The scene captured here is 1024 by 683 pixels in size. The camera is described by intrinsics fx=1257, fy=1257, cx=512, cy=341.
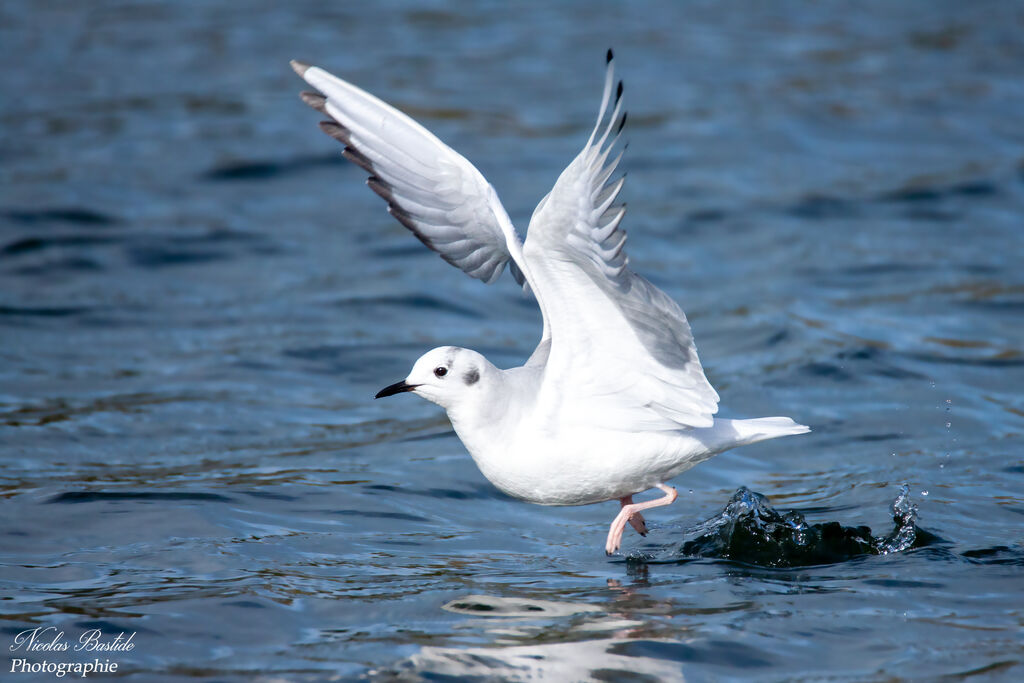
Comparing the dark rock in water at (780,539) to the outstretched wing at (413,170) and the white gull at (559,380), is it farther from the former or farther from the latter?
the outstretched wing at (413,170)

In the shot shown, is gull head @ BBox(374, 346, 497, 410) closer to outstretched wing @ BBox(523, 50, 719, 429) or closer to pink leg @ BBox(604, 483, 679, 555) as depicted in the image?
outstretched wing @ BBox(523, 50, 719, 429)

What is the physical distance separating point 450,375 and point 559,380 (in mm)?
536

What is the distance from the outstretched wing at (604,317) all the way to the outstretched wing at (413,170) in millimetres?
326

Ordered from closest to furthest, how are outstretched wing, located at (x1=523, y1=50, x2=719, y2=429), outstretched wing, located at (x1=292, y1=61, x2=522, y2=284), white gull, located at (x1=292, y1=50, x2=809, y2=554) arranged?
1. outstretched wing, located at (x1=523, y1=50, x2=719, y2=429)
2. white gull, located at (x1=292, y1=50, x2=809, y2=554)
3. outstretched wing, located at (x1=292, y1=61, x2=522, y2=284)

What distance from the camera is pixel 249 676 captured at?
16.9 feet

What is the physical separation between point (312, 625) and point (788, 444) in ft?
13.7

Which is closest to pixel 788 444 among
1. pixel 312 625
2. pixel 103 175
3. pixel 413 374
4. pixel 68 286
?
pixel 413 374

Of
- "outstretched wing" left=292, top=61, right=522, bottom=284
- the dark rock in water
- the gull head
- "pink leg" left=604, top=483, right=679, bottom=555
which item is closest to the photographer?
"outstretched wing" left=292, top=61, right=522, bottom=284

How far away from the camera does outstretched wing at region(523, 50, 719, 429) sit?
16.5ft

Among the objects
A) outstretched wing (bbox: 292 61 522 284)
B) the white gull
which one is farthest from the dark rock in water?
outstretched wing (bbox: 292 61 522 284)

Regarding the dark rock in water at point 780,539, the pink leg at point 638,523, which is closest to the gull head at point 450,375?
the pink leg at point 638,523

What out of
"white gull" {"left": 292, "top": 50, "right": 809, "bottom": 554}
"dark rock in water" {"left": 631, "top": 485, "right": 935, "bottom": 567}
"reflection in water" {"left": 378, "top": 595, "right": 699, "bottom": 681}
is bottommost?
"reflection in water" {"left": 378, "top": 595, "right": 699, "bottom": 681}

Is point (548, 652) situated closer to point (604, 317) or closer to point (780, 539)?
point (604, 317)

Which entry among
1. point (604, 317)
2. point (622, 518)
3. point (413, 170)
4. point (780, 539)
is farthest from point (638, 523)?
point (413, 170)
